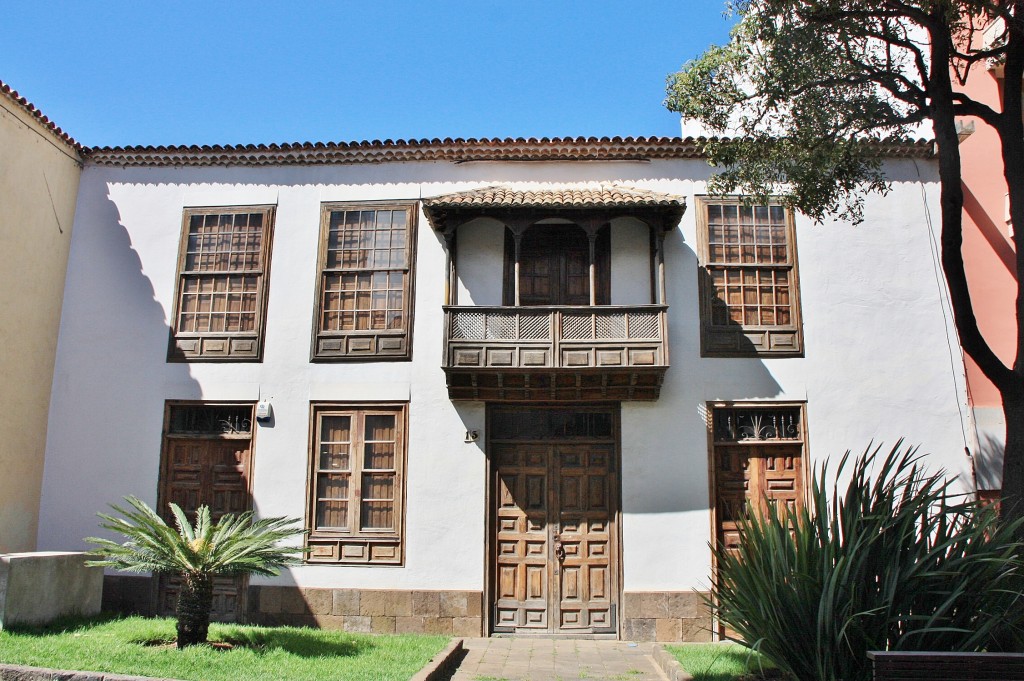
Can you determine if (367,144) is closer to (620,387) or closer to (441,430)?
(441,430)

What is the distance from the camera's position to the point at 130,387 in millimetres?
11711

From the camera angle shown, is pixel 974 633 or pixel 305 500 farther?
pixel 305 500

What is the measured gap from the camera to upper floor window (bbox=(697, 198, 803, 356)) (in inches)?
443

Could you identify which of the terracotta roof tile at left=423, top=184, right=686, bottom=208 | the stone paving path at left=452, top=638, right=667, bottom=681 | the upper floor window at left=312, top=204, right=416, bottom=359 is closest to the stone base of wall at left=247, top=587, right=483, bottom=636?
the stone paving path at left=452, top=638, right=667, bottom=681

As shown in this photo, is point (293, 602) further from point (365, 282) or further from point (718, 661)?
point (718, 661)

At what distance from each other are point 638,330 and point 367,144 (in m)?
4.95

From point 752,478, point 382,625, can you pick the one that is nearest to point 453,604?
point 382,625

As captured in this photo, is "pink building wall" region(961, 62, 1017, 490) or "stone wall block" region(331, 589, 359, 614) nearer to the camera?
"stone wall block" region(331, 589, 359, 614)

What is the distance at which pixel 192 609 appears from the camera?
320 inches

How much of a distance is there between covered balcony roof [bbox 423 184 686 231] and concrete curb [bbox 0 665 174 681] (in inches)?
262

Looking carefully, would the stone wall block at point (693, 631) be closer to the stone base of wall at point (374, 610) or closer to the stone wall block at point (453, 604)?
the stone base of wall at point (374, 610)

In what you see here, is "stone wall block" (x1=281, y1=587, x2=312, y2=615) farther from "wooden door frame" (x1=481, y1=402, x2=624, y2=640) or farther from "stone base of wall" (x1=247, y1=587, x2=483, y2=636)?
"wooden door frame" (x1=481, y1=402, x2=624, y2=640)

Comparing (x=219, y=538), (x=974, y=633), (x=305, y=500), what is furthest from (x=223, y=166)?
(x=974, y=633)

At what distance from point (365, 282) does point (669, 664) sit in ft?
21.7
